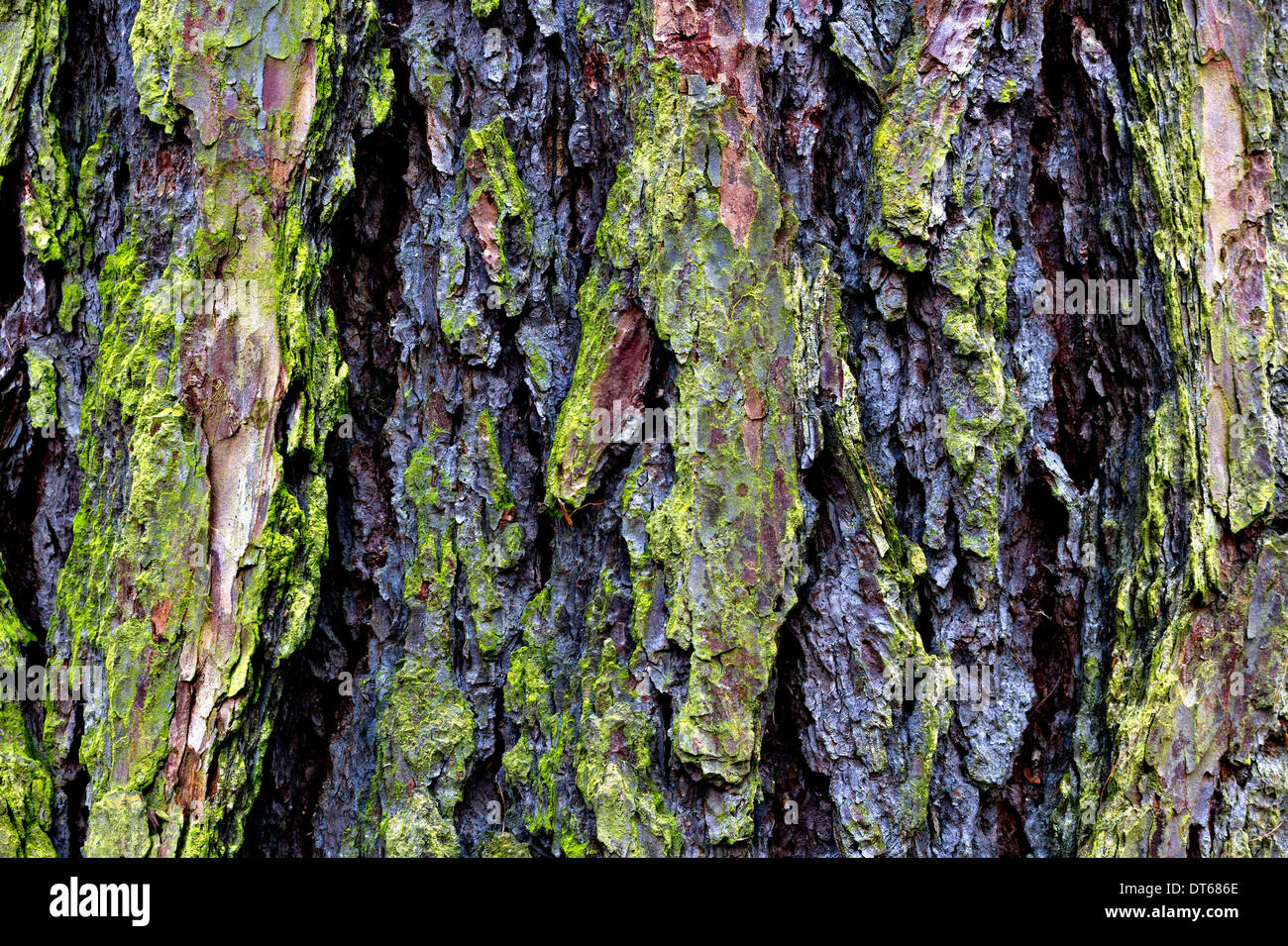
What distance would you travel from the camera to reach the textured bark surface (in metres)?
1.50

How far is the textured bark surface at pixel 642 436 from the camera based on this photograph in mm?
1498

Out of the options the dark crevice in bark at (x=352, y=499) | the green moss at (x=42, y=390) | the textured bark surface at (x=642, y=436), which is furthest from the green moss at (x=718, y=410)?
the green moss at (x=42, y=390)

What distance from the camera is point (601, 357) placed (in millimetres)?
1521

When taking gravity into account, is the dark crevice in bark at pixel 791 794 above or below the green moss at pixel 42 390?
below

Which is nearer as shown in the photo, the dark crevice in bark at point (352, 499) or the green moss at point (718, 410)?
the green moss at point (718, 410)

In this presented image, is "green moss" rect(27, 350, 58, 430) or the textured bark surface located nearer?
the textured bark surface

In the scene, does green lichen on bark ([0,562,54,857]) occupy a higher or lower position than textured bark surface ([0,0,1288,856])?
lower

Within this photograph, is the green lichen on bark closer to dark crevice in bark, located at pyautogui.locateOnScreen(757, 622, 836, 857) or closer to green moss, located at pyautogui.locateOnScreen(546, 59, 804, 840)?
green moss, located at pyautogui.locateOnScreen(546, 59, 804, 840)

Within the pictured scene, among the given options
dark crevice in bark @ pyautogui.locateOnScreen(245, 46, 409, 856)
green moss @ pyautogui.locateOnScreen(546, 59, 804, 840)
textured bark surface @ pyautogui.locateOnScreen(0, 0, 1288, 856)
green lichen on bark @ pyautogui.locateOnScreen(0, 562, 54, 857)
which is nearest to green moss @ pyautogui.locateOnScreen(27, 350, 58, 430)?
textured bark surface @ pyautogui.locateOnScreen(0, 0, 1288, 856)

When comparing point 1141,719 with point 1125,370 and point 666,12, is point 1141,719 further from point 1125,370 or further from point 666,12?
point 666,12

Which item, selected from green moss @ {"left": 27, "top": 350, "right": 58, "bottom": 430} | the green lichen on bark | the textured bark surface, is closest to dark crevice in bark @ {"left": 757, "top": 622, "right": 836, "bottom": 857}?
the textured bark surface

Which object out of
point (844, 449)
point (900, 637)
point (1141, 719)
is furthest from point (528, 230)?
point (1141, 719)

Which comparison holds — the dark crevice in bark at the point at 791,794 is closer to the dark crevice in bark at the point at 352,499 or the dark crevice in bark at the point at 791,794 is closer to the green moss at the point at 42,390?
the dark crevice in bark at the point at 352,499

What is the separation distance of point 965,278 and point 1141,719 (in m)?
0.75
